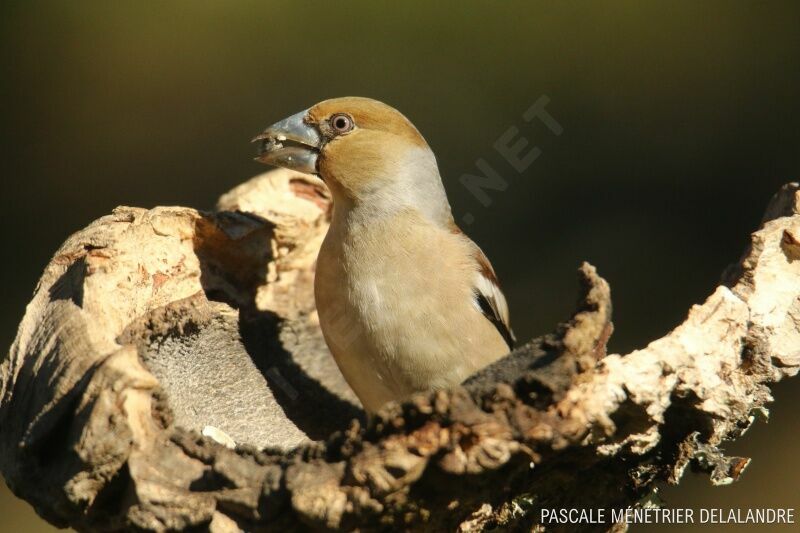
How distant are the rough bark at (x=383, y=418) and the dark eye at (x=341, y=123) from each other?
0.86 meters

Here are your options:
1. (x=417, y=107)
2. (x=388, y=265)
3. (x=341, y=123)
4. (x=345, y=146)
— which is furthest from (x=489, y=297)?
(x=417, y=107)

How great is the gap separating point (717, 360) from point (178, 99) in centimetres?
537

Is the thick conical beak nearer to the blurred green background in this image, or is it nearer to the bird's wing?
the bird's wing

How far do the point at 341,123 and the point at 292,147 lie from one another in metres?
0.25

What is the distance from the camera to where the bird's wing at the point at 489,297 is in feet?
13.8

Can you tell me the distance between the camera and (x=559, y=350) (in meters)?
2.68

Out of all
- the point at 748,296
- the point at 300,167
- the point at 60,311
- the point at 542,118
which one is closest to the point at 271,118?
the point at 542,118

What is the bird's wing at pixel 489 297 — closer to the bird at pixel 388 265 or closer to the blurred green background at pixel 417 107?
the bird at pixel 388 265

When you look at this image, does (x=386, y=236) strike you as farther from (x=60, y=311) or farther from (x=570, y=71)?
(x=570, y=71)

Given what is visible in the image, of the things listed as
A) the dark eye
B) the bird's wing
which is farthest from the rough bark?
the bird's wing

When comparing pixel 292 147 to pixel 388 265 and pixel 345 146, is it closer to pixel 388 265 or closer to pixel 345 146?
pixel 345 146

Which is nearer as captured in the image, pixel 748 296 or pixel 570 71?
pixel 748 296

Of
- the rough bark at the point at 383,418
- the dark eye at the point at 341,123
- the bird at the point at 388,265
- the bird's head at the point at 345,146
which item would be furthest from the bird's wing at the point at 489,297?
the rough bark at the point at 383,418

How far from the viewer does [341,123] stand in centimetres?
443
